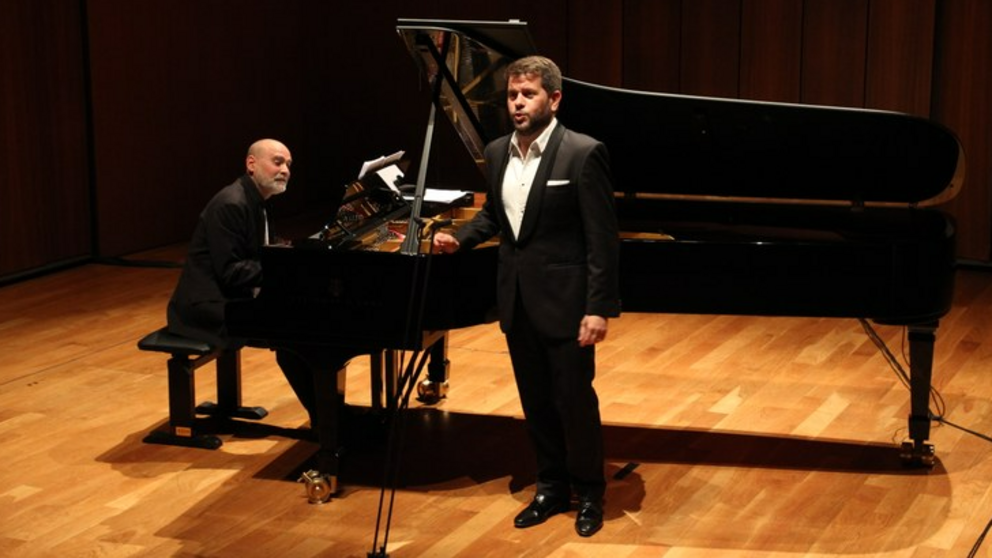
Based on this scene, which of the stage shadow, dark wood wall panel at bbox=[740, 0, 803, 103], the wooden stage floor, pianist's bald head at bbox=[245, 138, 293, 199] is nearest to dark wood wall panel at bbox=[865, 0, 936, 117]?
dark wood wall panel at bbox=[740, 0, 803, 103]

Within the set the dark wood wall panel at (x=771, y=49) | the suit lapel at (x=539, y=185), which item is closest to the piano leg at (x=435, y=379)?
the suit lapel at (x=539, y=185)

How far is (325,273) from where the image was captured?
439 cm

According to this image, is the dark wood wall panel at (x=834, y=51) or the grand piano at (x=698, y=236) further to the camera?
the dark wood wall panel at (x=834, y=51)

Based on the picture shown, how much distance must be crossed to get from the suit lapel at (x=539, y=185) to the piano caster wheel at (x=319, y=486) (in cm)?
107

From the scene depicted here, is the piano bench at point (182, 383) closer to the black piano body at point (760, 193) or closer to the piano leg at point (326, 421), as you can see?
the piano leg at point (326, 421)

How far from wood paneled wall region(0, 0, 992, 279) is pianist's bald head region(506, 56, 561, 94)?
4.50 m

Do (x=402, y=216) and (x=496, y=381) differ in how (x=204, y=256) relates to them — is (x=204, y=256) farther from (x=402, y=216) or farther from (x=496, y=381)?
(x=496, y=381)

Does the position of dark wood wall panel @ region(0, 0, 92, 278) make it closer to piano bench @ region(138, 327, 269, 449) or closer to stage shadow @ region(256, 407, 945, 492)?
piano bench @ region(138, 327, 269, 449)

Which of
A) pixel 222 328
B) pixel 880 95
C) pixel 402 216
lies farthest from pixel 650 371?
pixel 880 95

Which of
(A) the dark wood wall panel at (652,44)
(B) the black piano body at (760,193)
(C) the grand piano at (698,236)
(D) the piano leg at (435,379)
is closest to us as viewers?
(C) the grand piano at (698,236)

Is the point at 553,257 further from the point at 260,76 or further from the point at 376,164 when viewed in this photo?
the point at 260,76

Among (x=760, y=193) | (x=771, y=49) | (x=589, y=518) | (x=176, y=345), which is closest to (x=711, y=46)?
(x=771, y=49)

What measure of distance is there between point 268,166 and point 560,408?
4.86 feet

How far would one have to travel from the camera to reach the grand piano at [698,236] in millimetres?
4367
